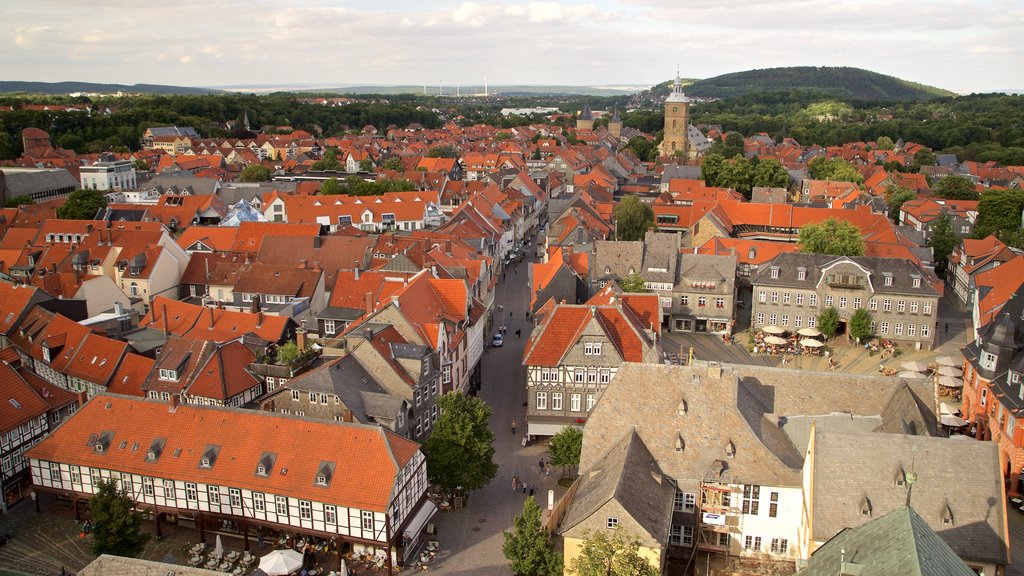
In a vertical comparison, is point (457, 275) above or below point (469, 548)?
above

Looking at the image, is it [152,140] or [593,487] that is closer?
[593,487]

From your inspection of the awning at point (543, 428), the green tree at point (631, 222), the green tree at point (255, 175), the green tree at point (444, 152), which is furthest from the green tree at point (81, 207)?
the green tree at point (444, 152)

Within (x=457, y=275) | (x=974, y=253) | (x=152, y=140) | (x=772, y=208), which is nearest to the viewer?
(x=457, y=275)

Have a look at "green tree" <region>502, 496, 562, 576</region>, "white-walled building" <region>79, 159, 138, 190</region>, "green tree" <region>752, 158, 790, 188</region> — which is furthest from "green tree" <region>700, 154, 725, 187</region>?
"green tree" <region>502, 496, 562, 576</region>

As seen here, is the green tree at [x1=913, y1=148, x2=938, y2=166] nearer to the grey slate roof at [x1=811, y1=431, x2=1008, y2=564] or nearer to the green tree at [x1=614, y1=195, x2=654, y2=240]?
the green tree at [x1=614, y1=195, x2=654, y2=240]

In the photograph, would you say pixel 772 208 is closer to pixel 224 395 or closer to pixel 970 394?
pixel 970 394

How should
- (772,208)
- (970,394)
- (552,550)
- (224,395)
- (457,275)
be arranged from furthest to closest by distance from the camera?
(772,208) → (457,275) → (970,394) → (224,395) → (552,550)

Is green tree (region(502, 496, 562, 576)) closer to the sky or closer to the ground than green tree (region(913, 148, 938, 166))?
closer to the ground

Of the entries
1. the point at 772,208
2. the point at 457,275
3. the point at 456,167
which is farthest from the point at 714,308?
the point at 456,167
